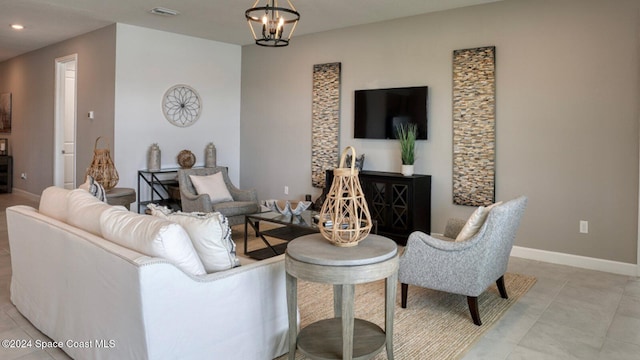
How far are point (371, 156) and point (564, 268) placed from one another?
246 cm

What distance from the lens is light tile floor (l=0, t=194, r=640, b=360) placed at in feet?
8.43

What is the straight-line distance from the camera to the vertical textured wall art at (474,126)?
4.75m

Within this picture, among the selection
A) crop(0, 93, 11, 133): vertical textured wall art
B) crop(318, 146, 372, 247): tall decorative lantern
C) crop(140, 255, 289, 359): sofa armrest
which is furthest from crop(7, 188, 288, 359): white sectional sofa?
crop(0, 93, 11, 133): vertical textured wall art

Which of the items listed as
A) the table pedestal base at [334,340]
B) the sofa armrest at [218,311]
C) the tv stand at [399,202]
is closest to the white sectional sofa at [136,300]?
the sofa armrest at [218,311]

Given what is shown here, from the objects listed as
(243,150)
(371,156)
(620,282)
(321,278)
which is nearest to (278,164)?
(243,150)

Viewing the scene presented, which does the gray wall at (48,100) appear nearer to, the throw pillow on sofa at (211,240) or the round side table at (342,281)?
the throw pillow on sofa at (211,240)

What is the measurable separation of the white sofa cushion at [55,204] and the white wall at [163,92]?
124 inches

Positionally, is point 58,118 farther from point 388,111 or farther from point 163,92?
point 388,111

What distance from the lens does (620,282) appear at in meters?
3.86

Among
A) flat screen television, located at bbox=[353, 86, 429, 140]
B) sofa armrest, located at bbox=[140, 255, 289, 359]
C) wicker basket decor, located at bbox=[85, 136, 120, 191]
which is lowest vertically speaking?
sofa armrest, located at bbox=[140, 255, 289, 359]

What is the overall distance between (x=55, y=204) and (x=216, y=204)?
2382 mm

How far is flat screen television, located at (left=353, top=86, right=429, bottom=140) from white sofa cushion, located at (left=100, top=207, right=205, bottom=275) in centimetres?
371

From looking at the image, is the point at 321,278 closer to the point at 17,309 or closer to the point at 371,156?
the point at 17,309

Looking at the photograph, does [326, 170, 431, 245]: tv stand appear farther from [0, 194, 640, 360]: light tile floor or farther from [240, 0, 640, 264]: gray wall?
[0, 194, 640, 360]: light tile floor
